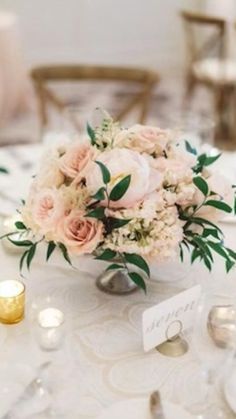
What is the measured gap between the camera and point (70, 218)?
103cm

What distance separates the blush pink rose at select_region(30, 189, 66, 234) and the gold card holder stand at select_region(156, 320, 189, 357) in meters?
0.27

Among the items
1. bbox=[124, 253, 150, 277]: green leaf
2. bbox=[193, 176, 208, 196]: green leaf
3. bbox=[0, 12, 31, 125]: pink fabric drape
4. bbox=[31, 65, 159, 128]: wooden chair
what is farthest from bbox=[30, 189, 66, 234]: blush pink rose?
bbox=[0, 12, 31, 125]: pink fabric drape

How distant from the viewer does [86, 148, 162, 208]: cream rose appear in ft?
3.31

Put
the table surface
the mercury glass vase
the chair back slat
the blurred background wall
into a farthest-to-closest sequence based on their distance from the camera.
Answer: the blurred background wall → the chair back slat → the mercury glass vase → the table surface

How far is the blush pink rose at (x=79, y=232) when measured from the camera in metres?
1.02

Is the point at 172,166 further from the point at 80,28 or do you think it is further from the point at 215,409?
the point at 80,28

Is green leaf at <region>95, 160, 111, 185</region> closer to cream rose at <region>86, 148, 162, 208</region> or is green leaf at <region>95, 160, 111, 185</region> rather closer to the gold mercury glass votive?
cream rose at <region>86, 148, 162, 208</region>

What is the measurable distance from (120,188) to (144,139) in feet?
0.49

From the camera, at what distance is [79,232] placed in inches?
40.6

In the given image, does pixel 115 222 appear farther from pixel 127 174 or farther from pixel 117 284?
pixel 117 284

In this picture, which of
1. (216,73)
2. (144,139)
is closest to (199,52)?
(216,73)

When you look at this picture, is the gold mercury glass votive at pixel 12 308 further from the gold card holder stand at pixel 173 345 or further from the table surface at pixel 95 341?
the gold card holder stand at pixel 173 345

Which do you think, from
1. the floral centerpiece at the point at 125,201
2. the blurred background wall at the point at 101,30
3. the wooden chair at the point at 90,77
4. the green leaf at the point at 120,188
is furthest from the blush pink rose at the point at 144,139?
the blurred background wall at the point at 101,30

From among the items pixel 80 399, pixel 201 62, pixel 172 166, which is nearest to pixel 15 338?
pixel 80 399
